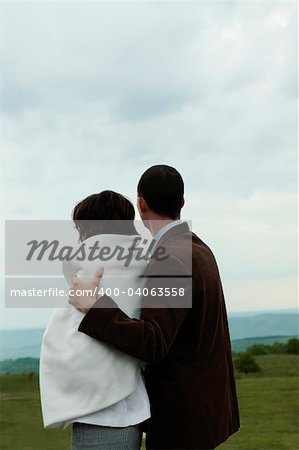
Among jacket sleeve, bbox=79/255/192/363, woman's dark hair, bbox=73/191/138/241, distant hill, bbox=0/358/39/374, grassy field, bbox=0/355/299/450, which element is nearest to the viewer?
jacket sleeve, bbox=79/255/192/363

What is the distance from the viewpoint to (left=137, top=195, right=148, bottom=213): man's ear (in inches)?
75.7

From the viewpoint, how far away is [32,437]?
5.12 m

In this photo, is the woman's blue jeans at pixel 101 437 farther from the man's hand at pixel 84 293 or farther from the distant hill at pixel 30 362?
the distant hill at pixel 30 362

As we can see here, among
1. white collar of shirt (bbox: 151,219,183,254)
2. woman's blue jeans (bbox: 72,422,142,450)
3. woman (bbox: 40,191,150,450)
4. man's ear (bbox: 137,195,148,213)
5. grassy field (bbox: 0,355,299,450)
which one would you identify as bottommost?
grassy field (bbox: 0,355,299,450)

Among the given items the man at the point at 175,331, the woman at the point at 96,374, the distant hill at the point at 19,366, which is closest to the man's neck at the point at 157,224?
the man at the point at 175,331

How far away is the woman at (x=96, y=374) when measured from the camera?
1.77m

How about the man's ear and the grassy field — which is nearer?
the man's ear

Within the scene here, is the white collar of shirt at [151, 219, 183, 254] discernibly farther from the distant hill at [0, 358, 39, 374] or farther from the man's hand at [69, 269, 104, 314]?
the distant hill at [0, 358, 39, 374]

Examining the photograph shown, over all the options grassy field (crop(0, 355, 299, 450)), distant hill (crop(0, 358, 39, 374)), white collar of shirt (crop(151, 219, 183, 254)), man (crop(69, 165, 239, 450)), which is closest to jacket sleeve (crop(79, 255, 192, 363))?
man (crop(69, 165, 239, 450))

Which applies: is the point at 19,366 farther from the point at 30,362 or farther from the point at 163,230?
the point at 163,230

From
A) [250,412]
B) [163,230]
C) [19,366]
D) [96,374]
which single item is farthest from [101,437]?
[19,366]

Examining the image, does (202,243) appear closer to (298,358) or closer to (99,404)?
(99,404)

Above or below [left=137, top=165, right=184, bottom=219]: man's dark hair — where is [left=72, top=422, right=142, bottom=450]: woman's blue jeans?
below

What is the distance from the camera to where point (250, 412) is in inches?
222
